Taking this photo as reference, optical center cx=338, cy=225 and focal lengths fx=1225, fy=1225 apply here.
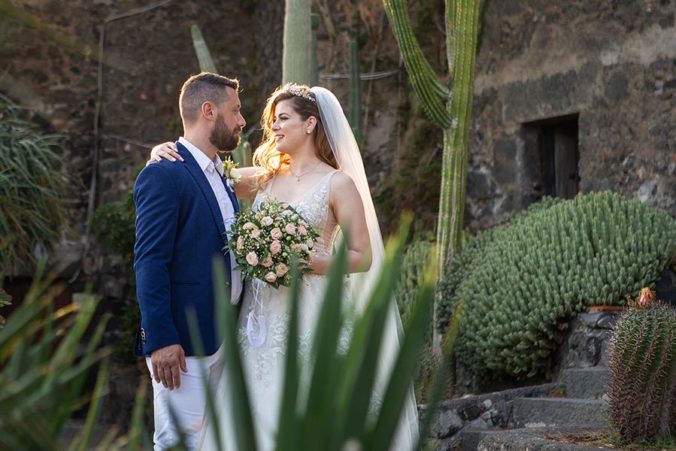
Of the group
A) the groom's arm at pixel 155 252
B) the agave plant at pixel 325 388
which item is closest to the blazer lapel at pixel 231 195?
the groom's arm at pixel 155 252

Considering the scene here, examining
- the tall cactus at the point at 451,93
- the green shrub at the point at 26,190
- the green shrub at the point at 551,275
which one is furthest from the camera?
the green shrub at the point at 26,190

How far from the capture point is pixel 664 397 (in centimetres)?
537

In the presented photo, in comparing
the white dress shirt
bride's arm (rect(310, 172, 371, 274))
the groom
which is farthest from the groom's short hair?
bride's arm (rect(310, 172, 371, 274))

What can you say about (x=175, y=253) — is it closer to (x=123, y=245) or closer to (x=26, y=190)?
(x=26, y=190)

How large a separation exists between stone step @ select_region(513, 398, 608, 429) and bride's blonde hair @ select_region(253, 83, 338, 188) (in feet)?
6.63

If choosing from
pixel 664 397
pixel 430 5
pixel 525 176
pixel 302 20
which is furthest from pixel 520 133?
pixel 664 397

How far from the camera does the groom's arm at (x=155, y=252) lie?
13.9 ft

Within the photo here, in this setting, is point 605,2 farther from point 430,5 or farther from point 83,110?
point 83,110

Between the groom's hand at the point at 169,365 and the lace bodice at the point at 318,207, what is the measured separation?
71 centimetres

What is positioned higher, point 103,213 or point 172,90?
point 172,90

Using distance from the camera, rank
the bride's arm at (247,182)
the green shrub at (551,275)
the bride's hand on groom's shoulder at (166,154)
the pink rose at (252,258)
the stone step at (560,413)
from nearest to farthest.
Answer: the pink rose at (252,258)
the bride's hand on groom's shoulder at (166,154)
the bride's arm at (247,182)
the stone step at (560,413)
the green shrub at (551,275)

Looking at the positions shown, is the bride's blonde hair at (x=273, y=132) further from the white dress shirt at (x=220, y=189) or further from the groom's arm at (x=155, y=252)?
the groom's arm at (x=155, y=252)

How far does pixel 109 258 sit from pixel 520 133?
4605 mm

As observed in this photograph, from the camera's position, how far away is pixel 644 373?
17.4ft
